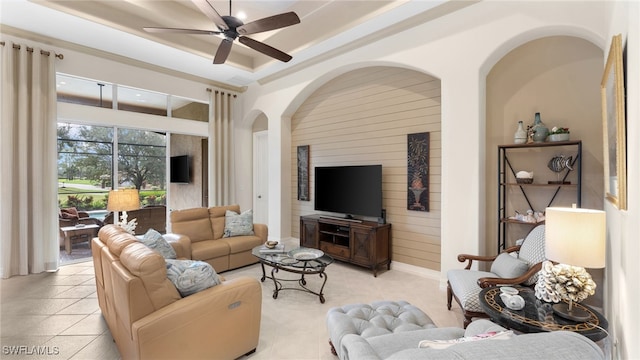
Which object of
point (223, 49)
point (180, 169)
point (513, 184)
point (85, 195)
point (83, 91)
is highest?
point (223, 49)

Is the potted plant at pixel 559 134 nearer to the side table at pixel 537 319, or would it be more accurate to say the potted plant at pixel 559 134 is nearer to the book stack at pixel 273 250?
the side table at pixel 537 319

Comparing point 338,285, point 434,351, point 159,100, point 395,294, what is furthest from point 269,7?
point 434,351

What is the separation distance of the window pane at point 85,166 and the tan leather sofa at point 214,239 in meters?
1.91

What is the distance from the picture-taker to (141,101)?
5430 mm

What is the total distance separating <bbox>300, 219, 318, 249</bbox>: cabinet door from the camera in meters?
4.88

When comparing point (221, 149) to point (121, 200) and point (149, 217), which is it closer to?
point (149, 217)

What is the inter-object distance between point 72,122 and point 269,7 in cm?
366

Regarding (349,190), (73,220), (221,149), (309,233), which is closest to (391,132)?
(349,190)

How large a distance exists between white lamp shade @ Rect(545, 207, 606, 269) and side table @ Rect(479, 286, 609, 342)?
38 cm

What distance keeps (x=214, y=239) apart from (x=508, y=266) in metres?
3.75

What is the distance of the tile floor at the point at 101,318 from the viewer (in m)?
2.35

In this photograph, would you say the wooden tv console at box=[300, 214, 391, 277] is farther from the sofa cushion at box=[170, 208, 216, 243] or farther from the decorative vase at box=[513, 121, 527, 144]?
the decorative vase at box=[513, 121, 527, 144]

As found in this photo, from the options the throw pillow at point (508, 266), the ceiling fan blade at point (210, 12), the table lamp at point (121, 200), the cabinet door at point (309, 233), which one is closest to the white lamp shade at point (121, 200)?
the table lamp at point (121, 200)

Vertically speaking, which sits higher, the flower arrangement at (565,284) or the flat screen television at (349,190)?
the flat screen television at (349,190)
